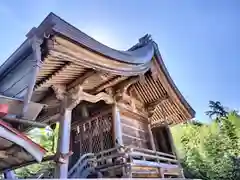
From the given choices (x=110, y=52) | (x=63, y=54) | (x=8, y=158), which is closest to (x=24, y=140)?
(x=8, y=158)

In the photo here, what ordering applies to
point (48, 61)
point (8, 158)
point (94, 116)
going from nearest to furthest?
point (8, 158) < point (48, 61) < point (94, 116)

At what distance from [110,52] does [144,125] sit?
16.4ft

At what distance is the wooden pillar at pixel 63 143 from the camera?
5102 mm

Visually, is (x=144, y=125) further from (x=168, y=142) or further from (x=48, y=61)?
(x=48, y=61)

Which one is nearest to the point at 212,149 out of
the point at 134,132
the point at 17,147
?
the point at 134,132

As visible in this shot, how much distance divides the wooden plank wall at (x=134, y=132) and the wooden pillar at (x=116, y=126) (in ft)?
1.66

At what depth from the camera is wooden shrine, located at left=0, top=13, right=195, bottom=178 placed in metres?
4.64

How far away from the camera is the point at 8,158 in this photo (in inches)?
120

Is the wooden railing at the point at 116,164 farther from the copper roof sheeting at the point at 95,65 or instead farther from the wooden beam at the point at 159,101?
the wooden beam at the point at 159,101

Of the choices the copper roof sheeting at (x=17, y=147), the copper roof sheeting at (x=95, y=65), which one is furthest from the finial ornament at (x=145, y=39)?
the copper roof sheeting at (x=17, y=147)

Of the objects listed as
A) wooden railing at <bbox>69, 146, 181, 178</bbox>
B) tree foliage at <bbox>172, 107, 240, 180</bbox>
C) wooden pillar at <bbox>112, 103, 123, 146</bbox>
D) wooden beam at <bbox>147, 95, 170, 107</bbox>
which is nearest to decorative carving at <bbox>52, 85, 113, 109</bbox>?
wooden pillar at <bbox>112, 103, 123, 146</bbox>

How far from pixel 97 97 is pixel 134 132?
96.2 inches

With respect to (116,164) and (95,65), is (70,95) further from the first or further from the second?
(116,164)

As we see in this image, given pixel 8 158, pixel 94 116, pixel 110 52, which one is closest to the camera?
pixel 8 158
